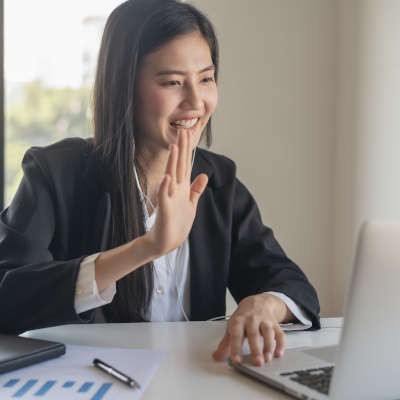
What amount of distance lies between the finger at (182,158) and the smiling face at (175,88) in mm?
302

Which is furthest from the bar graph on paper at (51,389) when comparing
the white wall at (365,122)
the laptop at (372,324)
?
the white wall at (365,122)

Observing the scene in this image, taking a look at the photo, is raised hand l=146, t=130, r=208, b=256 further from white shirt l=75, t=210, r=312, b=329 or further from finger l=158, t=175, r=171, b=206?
white shirt l=75, t=210, r=312, b=329

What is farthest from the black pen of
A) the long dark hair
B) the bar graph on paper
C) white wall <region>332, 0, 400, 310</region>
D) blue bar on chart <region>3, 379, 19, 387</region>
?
white wall <region>332, 0, 400, 310</region>

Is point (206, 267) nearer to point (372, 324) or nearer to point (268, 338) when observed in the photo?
point (268, 338)

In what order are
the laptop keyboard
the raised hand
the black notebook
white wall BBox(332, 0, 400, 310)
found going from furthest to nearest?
white wall BBox(332, 0, 400, 310)
the raised hand
the black notebook
the laptop keyboard

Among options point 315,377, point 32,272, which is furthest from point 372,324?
point 32,272

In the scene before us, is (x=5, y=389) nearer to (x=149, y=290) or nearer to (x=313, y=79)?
(x=149, y=290)

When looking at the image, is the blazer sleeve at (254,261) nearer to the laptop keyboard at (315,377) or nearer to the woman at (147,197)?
the woman at (147,197)

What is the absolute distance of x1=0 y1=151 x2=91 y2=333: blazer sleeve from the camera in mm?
1237

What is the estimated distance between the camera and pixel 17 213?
1.46 metres

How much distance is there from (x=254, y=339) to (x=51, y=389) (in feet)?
1.10

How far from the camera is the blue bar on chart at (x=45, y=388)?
92 cm

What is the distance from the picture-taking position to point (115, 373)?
3.25ft

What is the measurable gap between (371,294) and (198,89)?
91 centimetres
